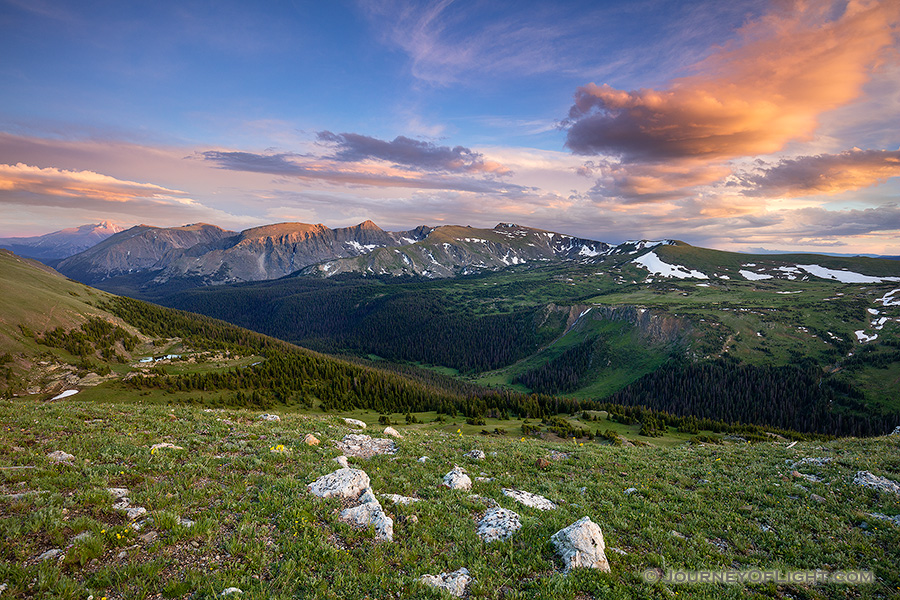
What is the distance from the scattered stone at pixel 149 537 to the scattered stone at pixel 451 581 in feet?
24.7

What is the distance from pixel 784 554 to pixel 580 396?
562 ft

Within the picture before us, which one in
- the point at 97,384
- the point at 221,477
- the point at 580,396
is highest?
the point at 221,477

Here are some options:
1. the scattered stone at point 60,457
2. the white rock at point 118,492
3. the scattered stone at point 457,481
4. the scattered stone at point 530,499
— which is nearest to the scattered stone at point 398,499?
the scattered stone at point 457,481

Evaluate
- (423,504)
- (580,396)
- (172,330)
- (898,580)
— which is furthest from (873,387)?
(172,330)

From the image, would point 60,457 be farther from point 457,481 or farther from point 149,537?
point 457,481

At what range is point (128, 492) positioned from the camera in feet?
37.2

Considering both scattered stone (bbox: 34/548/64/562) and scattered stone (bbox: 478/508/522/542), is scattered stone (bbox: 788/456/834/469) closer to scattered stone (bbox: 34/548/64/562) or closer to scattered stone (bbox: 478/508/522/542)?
scattered stone (bbox: 478/508/522/542)

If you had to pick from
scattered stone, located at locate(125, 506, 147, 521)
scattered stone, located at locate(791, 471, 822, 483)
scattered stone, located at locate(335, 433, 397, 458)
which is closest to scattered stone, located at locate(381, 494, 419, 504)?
scattered stone, located at locate(335, 433, 397, 458)

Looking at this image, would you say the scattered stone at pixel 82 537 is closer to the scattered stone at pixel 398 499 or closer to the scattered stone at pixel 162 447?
the scattered stone at pixel 162 447

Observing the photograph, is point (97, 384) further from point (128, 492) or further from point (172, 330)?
point (128, 492)

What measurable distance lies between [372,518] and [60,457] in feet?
44.9

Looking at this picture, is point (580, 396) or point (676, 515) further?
point (580, 396)

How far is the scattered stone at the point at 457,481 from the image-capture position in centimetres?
1563

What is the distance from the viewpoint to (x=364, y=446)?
21.2 m
